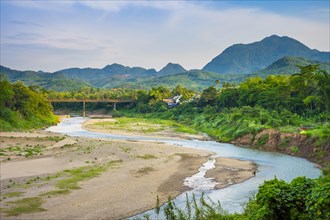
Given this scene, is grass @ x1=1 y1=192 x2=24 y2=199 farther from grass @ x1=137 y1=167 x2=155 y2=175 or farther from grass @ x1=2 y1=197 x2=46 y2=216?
grass @ x1=137 y1=167 x2=155 y2=175

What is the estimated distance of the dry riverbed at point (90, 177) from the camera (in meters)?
24.8

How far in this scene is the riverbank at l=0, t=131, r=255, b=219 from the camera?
24837 mm

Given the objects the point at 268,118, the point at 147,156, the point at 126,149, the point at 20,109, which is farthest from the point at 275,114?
the point at 20,109

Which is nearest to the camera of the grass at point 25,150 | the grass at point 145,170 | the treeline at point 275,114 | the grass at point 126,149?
the grass at point 145,170

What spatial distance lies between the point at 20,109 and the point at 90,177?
191 ft

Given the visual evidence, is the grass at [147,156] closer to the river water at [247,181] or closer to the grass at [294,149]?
the river water at [247,181]

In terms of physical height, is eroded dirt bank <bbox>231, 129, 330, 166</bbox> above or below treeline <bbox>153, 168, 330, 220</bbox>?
below

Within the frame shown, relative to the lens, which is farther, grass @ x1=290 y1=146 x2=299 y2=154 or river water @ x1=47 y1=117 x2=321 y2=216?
grass @ x1=290 y1=146 x2=299 y2=154

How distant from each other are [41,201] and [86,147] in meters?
27.3

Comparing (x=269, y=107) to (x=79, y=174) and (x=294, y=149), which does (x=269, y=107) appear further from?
(x=79, y=174)

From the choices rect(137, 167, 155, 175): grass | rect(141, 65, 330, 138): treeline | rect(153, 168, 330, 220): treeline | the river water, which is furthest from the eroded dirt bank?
rect(153, 168, 330, 220): treeline

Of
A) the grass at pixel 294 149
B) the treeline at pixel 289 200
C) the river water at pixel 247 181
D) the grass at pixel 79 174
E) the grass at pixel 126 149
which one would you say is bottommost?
the river water at pixel 247 181

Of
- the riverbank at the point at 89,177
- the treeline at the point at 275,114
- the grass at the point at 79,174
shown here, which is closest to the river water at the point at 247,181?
the riverbank at the point at 89,177

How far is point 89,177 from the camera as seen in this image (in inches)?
1324
